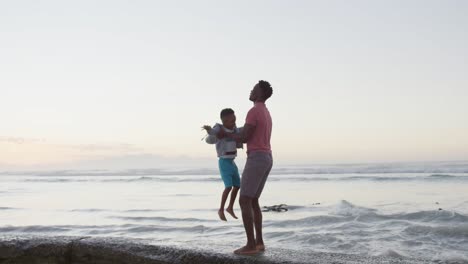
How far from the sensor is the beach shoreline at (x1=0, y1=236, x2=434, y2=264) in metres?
4.68

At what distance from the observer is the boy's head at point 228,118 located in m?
5.44

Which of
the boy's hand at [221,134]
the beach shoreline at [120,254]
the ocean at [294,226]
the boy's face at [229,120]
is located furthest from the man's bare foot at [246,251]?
the boy's face at [229,120]

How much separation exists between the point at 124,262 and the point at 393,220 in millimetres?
8448

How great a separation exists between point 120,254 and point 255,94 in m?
2.17

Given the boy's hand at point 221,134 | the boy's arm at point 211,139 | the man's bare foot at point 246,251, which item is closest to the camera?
the man's bare foot at point 246,251

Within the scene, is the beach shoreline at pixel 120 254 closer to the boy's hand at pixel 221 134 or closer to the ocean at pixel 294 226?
the ocean at pixel 294 226

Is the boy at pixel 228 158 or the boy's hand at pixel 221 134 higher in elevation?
the boy's hand at pixel 221 134

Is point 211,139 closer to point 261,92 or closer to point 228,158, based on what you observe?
point 228,158

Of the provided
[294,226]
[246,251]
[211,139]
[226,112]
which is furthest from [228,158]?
[294,226]

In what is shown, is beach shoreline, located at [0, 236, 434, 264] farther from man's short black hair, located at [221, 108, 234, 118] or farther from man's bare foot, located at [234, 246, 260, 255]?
man's short black hair, located at [221, 108, 234, 118]

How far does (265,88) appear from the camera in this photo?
5.02 meters

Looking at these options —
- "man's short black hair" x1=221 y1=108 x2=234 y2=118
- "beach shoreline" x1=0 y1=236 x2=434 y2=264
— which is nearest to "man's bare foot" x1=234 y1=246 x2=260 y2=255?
"beach shoreline" x1=0 y1=236 x2=434 y2=264

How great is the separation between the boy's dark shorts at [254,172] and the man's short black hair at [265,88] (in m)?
0.60

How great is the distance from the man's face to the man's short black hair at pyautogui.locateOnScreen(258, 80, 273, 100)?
37 mm
